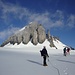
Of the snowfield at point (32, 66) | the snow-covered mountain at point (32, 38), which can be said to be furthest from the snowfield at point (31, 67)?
the snow-covered mountain at point (32, 38)

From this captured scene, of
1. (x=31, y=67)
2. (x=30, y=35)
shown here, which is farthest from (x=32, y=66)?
(x=30, y=35)

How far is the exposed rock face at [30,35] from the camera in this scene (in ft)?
579

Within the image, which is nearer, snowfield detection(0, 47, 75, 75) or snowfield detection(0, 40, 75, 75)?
snowfield detection(0, 47, 75, 75)

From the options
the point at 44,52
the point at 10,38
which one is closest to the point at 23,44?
the point at 10,38

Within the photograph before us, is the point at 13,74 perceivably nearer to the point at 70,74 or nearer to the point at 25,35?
the point at 70,74

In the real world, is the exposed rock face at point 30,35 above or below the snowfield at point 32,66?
above

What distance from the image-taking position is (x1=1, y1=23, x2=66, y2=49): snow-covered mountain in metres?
174

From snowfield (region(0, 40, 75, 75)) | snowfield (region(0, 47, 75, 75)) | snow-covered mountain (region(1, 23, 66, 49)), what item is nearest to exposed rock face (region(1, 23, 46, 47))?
snow-covered mountain (region(1, 23, 66, 49))

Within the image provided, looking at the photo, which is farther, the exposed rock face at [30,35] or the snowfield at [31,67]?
the exposed rock face at [30,35]

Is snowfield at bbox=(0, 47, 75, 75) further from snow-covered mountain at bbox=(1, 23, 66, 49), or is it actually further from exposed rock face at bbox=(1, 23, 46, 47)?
exposed rock face at bbox=(1, 23, 46, 47)

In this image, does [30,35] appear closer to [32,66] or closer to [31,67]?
[32,66]

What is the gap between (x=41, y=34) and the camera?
178500mm

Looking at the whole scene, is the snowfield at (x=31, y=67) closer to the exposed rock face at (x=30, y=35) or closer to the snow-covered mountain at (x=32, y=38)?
the snow-covered mountain at (x=32, y=38)

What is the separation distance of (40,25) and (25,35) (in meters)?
18.8
